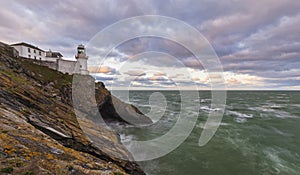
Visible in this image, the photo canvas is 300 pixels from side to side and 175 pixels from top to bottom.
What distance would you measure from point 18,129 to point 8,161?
2125mm

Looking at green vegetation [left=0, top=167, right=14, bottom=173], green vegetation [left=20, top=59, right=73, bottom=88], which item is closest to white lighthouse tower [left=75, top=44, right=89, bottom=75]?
green vegetation [left=20, top=59, right=73, bottom=88]

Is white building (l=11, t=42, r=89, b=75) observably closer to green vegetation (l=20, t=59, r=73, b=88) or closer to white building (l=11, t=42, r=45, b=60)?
white building (l=11, t=42, r=45, b=60)

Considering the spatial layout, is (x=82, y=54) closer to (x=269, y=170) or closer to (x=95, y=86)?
(x=95, y=86)

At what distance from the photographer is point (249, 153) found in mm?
16047

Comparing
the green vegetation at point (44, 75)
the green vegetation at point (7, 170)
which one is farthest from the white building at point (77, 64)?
the green vegetation at point (7, 170)

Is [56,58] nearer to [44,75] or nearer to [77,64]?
[77,64]

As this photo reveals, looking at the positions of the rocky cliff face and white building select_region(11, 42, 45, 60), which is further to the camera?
white building select_region(11, 42, 45, 60)

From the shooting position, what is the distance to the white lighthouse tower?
31703 mm

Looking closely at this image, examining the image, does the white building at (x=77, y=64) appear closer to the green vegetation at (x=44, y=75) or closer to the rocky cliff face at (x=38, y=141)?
the green vegetation at (x=44, y=75)

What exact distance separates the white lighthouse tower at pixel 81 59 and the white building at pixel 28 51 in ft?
22.1

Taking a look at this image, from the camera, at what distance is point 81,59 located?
32.6 m

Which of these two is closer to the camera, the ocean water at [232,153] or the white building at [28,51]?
the ocean water at [232,153]

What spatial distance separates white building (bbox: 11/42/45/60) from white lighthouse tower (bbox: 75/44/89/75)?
6741mm

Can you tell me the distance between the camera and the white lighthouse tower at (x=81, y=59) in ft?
104
